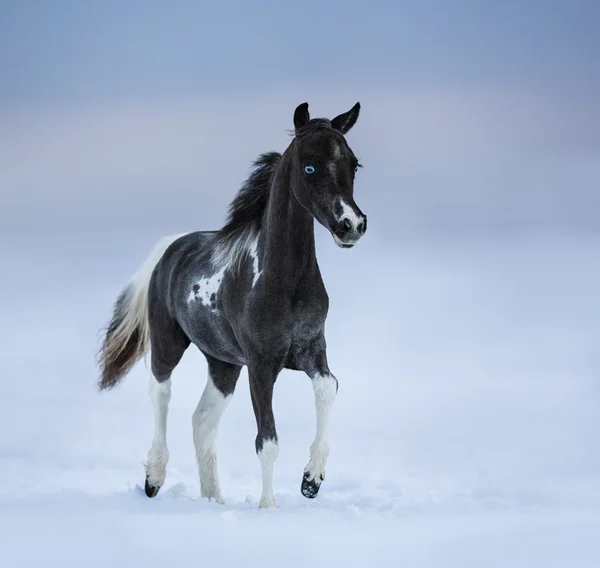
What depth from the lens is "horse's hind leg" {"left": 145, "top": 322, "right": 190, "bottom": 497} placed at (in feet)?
25.5

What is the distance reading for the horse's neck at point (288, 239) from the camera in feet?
21.4

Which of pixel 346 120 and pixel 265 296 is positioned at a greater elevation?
pixel 346 120

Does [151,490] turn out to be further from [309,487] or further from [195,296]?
[309,487]

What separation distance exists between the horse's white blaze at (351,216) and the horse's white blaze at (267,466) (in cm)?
143

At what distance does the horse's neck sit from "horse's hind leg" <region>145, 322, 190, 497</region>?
4.73 feet

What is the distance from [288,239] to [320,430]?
117cm

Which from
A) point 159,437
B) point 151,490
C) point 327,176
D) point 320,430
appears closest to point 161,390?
point 159,437

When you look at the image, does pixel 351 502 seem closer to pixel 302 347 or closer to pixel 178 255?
pixel 302 347

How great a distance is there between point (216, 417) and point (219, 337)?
3.07 ft

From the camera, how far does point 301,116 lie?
21.0 feet

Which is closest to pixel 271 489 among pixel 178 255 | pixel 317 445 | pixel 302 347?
pixel 317 445

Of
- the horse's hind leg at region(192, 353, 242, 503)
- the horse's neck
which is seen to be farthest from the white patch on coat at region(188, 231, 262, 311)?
the horse's hind leg at region(192, 353, 242, 503)

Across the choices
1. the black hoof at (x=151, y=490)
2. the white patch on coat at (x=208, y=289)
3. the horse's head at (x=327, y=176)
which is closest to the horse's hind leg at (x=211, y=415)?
the black hoof at (x=151, y=490)

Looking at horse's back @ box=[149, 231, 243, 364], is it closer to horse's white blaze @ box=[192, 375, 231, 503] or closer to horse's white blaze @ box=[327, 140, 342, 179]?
horse's white blaze @ box=[192, 375, 231, 503]
